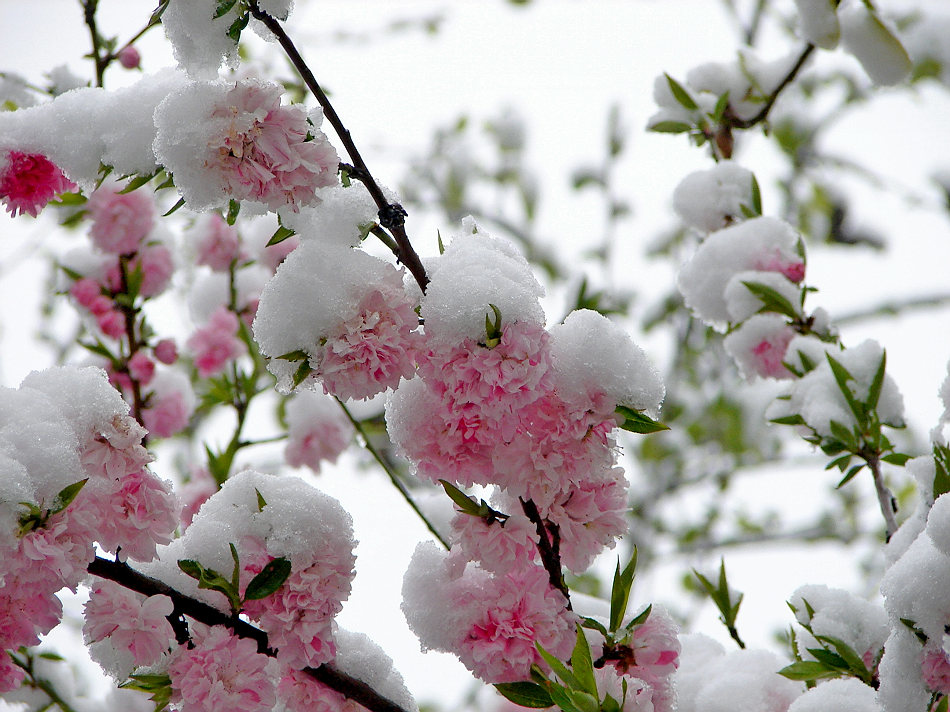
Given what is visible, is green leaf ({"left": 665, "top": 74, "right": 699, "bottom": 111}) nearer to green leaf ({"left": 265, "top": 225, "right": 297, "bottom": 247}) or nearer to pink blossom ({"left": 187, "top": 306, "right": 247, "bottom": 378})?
green leaf ({"left": 265, "top": 225, "right": 297, "bottom": 247})

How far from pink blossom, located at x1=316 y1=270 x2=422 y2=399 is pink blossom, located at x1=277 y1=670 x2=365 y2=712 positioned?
29cm

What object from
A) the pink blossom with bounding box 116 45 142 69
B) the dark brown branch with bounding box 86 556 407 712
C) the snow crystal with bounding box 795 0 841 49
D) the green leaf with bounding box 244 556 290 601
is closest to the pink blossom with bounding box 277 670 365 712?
the dark brown branch with bounding box 86 556 407 712

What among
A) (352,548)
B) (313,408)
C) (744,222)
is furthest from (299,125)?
(313,408)

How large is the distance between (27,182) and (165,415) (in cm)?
86

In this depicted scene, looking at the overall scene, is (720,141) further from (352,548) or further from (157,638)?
(157,638)

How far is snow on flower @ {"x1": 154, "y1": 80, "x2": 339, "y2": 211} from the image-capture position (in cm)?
66

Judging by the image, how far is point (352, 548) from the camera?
750 millimetres

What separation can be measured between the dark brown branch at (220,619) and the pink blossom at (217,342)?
1.09 metres

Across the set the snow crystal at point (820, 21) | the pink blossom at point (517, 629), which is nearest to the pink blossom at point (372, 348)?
the pink blossom at point (517, 629)

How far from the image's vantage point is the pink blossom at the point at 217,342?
5.92 ft

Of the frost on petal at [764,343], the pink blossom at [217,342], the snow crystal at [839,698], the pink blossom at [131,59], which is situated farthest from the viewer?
the pink blossom at [217,342]

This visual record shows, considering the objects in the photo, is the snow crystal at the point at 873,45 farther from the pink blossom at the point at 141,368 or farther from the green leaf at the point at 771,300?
the pink blossom at the point at 141,368

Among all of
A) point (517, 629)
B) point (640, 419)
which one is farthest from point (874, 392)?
point (517, 629)

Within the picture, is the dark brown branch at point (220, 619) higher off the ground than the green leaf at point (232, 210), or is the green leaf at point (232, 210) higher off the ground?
the green leaf at point (232, 210)
